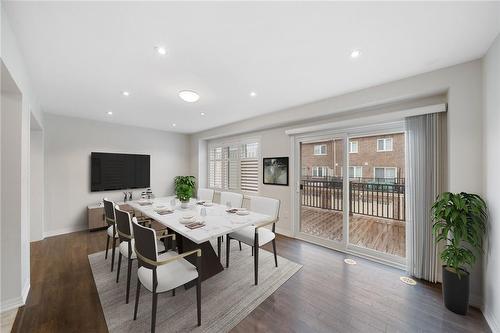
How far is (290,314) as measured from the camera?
1.89m

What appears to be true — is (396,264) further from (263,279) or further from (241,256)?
(241,256)

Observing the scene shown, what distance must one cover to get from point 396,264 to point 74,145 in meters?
6.50

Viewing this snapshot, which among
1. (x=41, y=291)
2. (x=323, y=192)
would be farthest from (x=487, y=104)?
(x=41, y=291)

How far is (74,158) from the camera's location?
14.0 feet

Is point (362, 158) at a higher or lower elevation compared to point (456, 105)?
lower

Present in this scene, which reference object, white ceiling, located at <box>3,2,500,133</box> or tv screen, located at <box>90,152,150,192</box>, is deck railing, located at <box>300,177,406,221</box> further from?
tv screen, located at <box>90,152,150,192</box>

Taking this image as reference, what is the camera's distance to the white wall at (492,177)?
1666mm

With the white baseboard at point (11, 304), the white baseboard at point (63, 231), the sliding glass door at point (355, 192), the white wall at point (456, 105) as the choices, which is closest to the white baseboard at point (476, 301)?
the white wall at point (456, 105)

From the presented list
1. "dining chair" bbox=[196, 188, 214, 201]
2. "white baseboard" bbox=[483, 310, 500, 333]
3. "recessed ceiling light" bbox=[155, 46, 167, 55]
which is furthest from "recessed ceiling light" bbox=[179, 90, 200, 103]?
"white baseboard" bbox=[483, 310, 500, 333]

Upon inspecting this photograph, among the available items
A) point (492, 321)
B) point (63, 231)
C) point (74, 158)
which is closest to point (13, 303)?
point (63, 231)

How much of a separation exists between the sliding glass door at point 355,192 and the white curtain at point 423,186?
303 mm

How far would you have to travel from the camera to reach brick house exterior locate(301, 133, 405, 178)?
2.95 meters

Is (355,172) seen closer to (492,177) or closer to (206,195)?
(492,177)

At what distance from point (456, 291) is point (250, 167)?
12.5 ft
